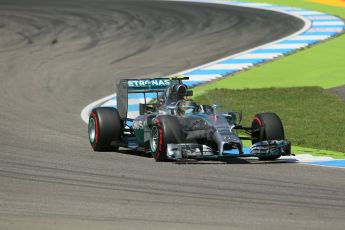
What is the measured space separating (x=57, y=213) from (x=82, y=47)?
1592 cm

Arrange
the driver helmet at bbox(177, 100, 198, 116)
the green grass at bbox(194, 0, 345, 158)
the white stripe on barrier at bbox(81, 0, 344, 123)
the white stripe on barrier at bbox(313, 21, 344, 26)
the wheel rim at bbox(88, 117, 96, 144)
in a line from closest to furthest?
the driver helmet at bbox(177, 100, 198, 116) → the wheel rim at bbox(88, 117, 96, 144) → the green grass at bbox(194, 0, 345, 158) → the white stripe on barrier at bbox(81, 0, 344, 123) → the white stripe on barrier at bbox(313, 21, 344, 26)

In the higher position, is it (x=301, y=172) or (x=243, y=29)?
(x=243, y=29)

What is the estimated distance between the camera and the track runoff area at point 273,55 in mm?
18812

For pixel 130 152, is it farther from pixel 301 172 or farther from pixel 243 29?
pixel 243 29

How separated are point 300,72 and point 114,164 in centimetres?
966

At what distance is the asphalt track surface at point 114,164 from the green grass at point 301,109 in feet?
5.84

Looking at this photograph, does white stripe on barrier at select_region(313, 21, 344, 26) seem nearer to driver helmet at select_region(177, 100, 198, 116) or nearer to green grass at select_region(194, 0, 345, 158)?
green grass at select_region(194, 0, 345, 158)

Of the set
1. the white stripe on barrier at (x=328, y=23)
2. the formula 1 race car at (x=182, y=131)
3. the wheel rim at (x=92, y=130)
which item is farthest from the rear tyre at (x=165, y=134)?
the white stripe on barrier at (x=328, y=23)

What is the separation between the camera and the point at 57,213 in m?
9.91

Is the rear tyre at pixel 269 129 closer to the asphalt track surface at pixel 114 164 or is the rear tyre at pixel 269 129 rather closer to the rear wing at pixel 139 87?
the asphalt track surface at pixel 114 164

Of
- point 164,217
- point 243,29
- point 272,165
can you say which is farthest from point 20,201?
point 243,29

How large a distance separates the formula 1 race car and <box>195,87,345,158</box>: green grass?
989mm

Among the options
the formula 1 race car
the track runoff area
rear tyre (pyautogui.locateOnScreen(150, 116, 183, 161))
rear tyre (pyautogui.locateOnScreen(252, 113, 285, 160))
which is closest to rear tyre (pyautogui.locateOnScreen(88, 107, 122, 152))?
the formula 1 race car

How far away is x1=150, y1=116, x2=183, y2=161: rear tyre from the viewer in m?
13.1
